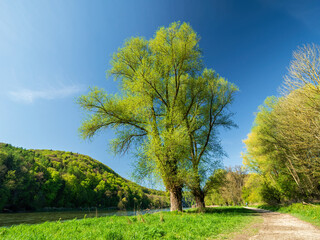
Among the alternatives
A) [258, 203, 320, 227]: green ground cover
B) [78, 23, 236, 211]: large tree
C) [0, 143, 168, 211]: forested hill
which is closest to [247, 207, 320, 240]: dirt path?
[258, 203, 320, 227]: green ground cover

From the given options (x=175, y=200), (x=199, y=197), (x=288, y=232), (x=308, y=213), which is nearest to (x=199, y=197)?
(x=199, y=197)

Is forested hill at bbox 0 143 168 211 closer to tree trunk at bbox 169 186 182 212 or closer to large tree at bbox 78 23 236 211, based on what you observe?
tree trunk at bbox 169 186 182 212

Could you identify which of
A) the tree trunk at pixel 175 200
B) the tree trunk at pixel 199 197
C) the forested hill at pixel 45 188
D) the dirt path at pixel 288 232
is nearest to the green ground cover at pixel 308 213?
the dirt path at pixel 288 232

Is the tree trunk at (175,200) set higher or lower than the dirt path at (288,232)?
higher

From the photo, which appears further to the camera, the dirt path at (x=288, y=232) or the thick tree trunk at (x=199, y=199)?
the thick tree trunk at (x=199, y=199)

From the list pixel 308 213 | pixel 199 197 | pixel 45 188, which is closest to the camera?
pixel 308 213

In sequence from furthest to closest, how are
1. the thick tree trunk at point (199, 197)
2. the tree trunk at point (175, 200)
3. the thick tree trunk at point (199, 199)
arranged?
the thick tree trunk at point (199, 199) < the thick tree trunk at point (199, 197) < the tree trunk at point (175, 200)

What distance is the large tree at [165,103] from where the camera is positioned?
11785mm

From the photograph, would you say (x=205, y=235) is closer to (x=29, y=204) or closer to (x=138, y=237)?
(x=138, y=237)

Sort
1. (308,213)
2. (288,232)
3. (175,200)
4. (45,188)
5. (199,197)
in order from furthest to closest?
(45,188), (199,197), (175,200), (308,213), (288,232)

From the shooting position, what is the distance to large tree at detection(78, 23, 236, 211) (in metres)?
11.8

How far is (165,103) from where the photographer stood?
14.9 meters

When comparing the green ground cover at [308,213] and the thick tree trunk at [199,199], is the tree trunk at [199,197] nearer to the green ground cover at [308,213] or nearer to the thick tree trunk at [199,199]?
the thick tree trunk at [199,199]

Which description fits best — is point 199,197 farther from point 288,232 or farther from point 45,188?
Answer: point 45,188
